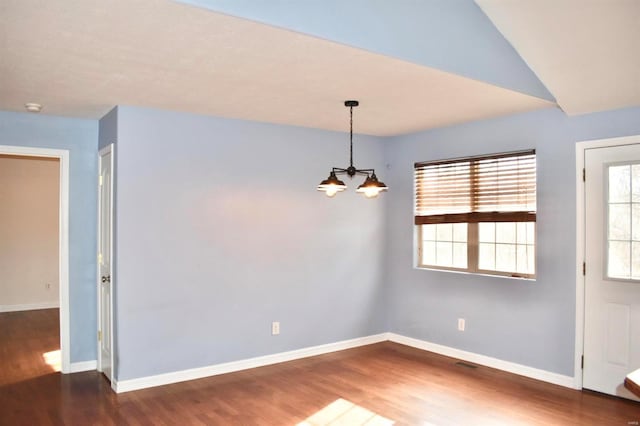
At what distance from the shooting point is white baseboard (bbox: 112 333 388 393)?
170 inches

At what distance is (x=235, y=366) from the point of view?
191 inches

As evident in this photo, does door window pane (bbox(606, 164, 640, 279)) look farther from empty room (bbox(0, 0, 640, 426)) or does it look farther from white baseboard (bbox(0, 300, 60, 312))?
white baseboard (bbox(0, 300, 60, 312))

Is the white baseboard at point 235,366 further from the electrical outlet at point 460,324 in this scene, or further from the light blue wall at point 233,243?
the electrical outlet at point 460,324

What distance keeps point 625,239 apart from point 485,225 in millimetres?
1342

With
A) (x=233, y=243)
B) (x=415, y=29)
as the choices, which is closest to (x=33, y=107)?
(x=233, y=243)

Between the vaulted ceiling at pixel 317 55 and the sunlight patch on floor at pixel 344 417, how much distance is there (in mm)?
2480

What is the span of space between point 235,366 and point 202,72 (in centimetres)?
291

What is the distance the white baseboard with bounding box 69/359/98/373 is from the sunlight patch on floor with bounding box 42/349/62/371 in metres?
0.15

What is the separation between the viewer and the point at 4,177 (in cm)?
775

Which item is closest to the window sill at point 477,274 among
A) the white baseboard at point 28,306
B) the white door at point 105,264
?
the white door at point 105,264

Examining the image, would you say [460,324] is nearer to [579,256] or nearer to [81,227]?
[579,256]

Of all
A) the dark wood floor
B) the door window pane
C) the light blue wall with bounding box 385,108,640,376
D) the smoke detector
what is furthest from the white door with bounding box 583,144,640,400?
the smoke detector

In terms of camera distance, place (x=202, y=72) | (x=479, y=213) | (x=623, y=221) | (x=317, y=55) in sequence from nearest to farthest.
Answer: (x=317, y=55) → (x=202, y=72) → (x=623, y=221) → (x=479, y=213)

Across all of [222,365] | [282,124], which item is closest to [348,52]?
[282,124]
